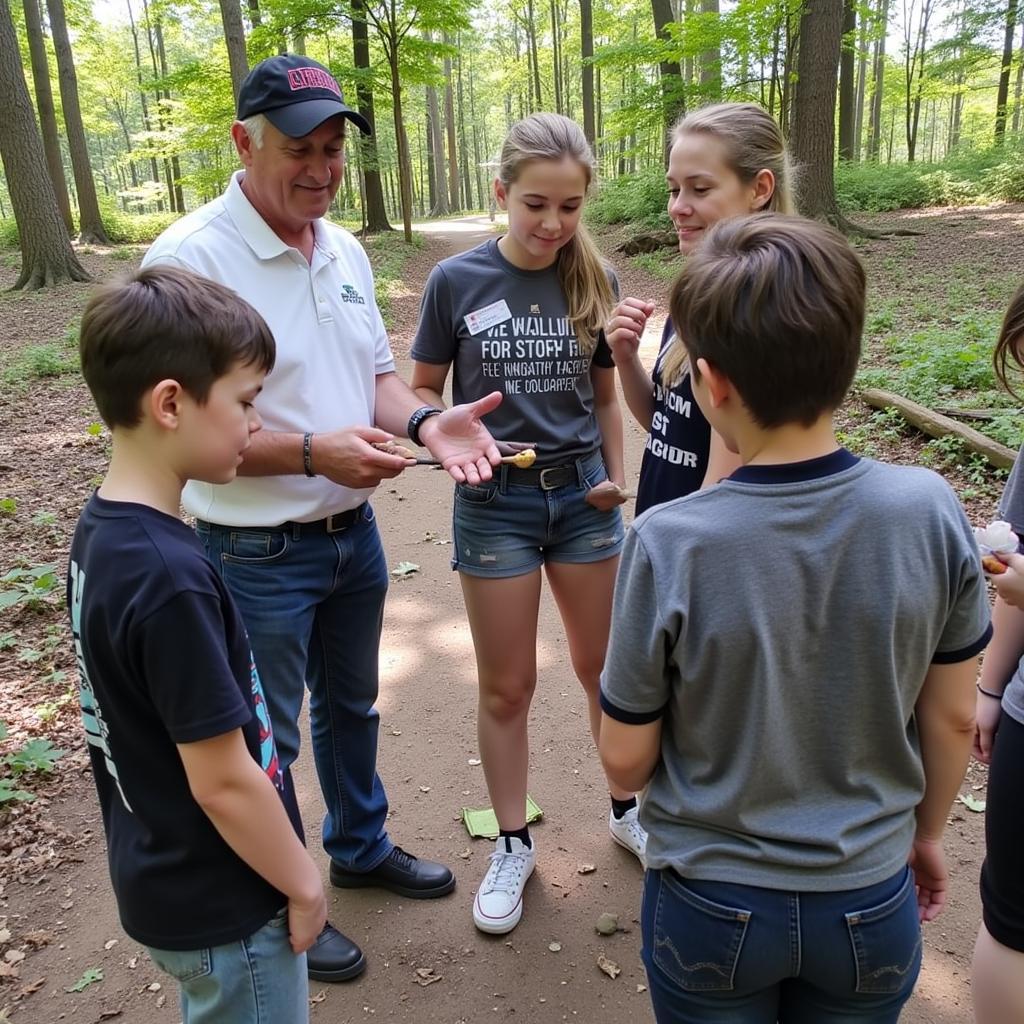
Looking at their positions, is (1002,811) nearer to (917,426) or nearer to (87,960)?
(87,960)

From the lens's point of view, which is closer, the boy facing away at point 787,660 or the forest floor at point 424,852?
the boy facing away at point 787,660

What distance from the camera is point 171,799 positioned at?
54.2 inches

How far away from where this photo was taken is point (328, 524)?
7.36 feet

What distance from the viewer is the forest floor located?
2.32 metres

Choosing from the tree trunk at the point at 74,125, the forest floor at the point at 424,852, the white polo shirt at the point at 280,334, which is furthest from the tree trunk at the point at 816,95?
the tree trunk at the point at 74,125

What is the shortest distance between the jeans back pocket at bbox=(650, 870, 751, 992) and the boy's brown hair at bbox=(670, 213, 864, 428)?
75 cm

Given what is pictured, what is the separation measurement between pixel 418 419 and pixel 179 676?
1.32 metres

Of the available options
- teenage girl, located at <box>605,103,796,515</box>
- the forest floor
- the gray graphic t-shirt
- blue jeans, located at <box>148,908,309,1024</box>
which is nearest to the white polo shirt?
the gray graphic t-shirt

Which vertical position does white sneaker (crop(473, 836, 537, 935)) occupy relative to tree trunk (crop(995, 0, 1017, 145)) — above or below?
below

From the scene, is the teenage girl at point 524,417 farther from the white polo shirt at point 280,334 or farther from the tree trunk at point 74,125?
the tree trunk at point 74,125

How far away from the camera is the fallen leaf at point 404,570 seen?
5.01 m

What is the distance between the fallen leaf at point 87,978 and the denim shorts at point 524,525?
1.59 m

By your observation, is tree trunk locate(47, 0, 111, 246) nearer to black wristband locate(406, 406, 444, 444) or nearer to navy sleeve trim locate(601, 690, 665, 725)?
black wristband locate(406, 406, 444, 444)

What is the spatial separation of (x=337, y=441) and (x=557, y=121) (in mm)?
1169
